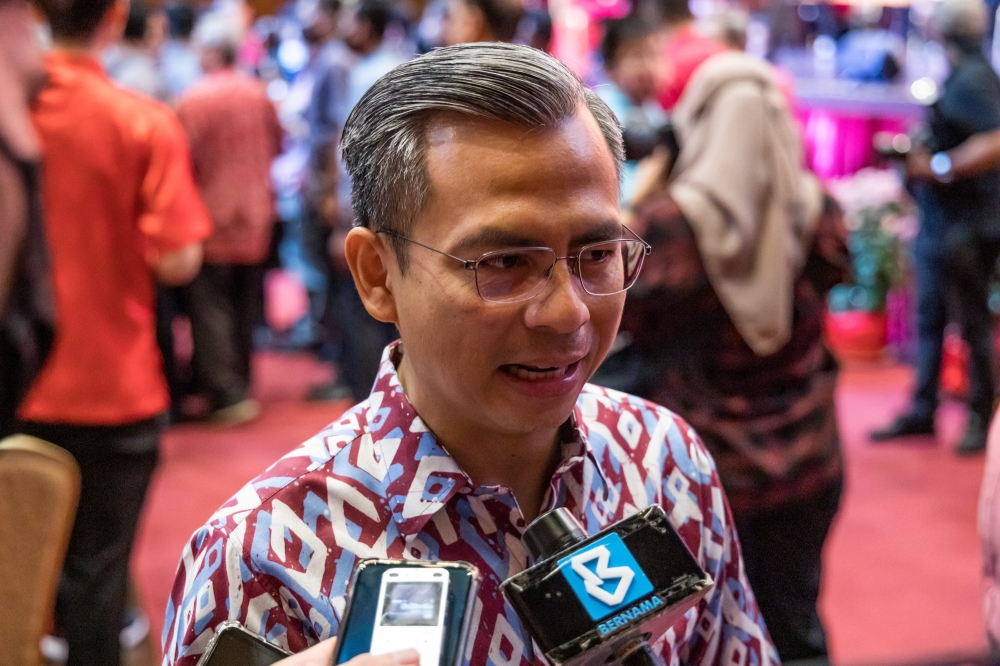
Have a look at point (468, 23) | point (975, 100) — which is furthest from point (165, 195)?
point (975, 100)

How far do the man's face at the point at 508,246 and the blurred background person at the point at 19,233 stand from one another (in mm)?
1305

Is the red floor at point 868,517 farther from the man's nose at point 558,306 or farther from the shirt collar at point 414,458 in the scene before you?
the man's nose at point 558,306

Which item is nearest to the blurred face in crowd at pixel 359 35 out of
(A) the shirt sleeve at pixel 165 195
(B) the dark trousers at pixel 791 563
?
(A) the shirt sleeve at pixel 165 195

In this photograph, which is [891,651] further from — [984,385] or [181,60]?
[181,60]

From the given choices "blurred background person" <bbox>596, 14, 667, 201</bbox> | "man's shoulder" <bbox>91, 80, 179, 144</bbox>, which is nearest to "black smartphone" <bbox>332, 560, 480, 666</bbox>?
"man's shoulder" <bbox>91, 80, 179, 144</bbox>

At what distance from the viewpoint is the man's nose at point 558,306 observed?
96 cm

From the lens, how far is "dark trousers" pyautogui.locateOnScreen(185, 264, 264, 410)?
4938 millimetres

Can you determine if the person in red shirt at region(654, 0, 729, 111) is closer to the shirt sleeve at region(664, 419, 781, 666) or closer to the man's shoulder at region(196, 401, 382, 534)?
the shirt sleeve at region(664, 419, 781, 666)

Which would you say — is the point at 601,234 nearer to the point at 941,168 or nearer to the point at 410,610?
the point at 410,610

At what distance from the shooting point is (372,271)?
111 centimetres

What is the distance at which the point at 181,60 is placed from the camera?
6301mm

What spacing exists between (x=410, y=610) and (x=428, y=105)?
49cm

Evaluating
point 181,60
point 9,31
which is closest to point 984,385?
point 9,31

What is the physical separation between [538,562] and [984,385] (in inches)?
161
